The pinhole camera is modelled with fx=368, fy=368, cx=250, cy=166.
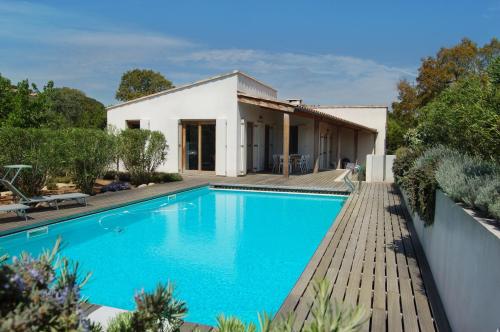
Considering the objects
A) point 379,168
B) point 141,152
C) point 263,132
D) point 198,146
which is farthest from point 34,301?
point 263,132

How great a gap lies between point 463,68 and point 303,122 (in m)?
18.0

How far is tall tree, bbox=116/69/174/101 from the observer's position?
43.6m

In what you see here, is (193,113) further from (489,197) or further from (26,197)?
(489,197)

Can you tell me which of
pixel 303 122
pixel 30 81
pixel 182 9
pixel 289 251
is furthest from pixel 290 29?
pixel 289 251

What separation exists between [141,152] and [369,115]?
16.2 meters

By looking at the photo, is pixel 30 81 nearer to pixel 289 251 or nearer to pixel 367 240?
pixel 289 251

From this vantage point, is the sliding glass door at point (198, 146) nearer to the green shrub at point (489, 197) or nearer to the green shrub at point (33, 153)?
the green shrub at point (33, 153)

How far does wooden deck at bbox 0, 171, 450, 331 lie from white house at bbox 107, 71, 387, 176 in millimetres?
6439

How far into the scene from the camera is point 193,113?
16.3 m

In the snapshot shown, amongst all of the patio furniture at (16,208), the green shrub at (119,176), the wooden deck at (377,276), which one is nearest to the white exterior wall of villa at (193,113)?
the green shrub at (119,176)

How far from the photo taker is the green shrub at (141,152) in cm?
1366

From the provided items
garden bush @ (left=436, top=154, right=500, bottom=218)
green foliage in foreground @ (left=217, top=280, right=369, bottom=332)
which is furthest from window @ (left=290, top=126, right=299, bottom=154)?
green foliage in foreground @ (left=217, top=280, right=369, bottom=332)

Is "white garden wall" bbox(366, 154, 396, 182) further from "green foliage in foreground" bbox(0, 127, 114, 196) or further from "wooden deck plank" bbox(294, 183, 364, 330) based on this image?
"green foliage in foreground" bbox(0, 127, 114, 196)

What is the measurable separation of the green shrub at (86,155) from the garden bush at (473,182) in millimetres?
9679
